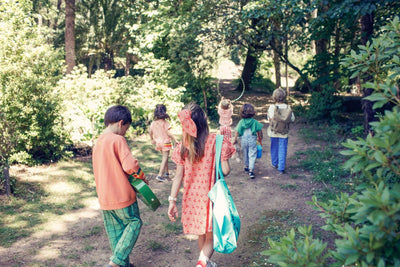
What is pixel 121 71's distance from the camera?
84.5 feet

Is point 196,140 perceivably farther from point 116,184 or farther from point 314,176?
point 314,176

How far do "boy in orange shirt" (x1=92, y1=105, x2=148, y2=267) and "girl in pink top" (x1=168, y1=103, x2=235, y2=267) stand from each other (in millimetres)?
431

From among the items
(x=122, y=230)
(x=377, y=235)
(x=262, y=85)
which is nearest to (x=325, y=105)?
(x=122, y=230)

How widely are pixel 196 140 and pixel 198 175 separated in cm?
37

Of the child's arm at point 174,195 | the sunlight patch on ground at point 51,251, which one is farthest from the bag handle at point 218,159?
the sunlight patch on ground at point 51,251

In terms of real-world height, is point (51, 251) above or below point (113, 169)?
below

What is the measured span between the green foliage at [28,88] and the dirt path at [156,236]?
6.91ft

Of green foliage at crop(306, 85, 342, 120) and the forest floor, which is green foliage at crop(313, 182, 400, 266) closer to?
the forest floor

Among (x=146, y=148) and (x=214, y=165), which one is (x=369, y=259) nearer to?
(x=214, y=165)

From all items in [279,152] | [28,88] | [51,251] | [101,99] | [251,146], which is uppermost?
[28,88]

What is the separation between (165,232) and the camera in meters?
4.84

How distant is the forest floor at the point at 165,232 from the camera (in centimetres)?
410

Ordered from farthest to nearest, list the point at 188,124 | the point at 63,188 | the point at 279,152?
1. the point at 279,152
2. the point at 63,188
3. the point at 188,124

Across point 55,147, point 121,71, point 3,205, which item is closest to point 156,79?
point 55,147
